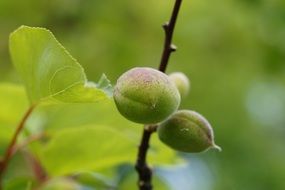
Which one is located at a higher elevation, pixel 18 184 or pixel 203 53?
pixel 18 184

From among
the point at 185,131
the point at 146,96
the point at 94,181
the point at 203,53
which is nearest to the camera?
the point at 146,96

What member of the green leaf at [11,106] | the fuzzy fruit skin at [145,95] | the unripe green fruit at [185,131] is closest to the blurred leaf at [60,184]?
the green leaf at [11,106]

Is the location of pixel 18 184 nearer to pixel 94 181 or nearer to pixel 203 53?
pixel 94 181

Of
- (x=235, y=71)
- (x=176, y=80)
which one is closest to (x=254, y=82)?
(x=235, y=71)

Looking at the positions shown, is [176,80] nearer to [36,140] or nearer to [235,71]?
[36,140]

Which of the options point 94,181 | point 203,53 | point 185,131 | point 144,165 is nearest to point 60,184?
point 94,181

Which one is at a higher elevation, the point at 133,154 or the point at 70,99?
the point at 70,99
